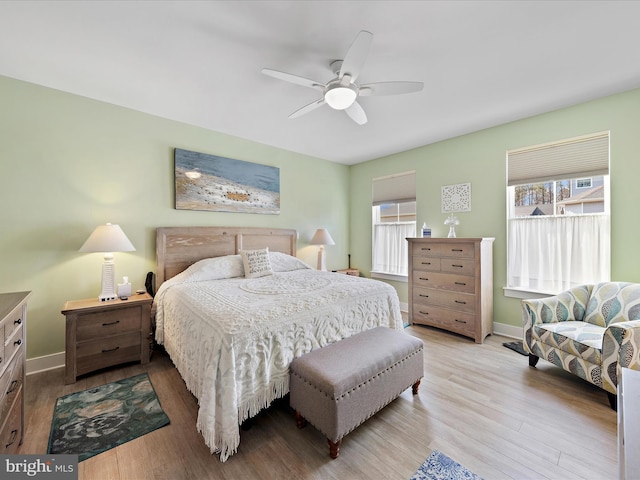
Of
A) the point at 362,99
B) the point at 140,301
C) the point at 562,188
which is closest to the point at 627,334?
the point at 562,188

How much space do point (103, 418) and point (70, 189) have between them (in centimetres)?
211

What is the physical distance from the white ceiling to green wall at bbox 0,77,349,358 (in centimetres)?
24

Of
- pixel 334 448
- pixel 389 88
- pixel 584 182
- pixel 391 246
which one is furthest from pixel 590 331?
pixel 391 246

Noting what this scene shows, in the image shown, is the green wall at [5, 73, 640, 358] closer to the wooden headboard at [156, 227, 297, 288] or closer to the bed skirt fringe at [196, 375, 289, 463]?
the wooden headboard at [156, 227, 297, 288]

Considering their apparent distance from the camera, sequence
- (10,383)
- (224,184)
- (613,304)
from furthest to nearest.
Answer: (224,184) → (613,304) → (10,383)

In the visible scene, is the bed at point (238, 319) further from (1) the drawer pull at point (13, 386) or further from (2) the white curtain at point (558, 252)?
(2) the white curtain at point (558, 252)

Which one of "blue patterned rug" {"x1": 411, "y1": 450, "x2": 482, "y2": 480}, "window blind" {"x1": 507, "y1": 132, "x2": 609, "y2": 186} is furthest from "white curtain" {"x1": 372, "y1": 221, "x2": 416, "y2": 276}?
"blue patterned rug" {"x1": 411, "y1": 450, "x2": 482, "y2": 480}

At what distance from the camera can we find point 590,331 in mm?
2219

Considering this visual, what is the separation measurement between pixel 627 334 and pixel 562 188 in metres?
1.86

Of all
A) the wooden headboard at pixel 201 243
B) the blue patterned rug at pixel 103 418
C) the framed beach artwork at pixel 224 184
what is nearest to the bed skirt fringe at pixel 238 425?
the blue patterned rug at pixel 103 418

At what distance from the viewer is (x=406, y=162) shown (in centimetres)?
435

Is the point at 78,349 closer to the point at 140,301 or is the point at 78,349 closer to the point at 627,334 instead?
the point at 140,301

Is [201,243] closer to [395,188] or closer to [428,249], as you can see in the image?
[428,249]

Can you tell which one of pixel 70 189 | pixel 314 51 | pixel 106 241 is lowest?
pixel 106 241
